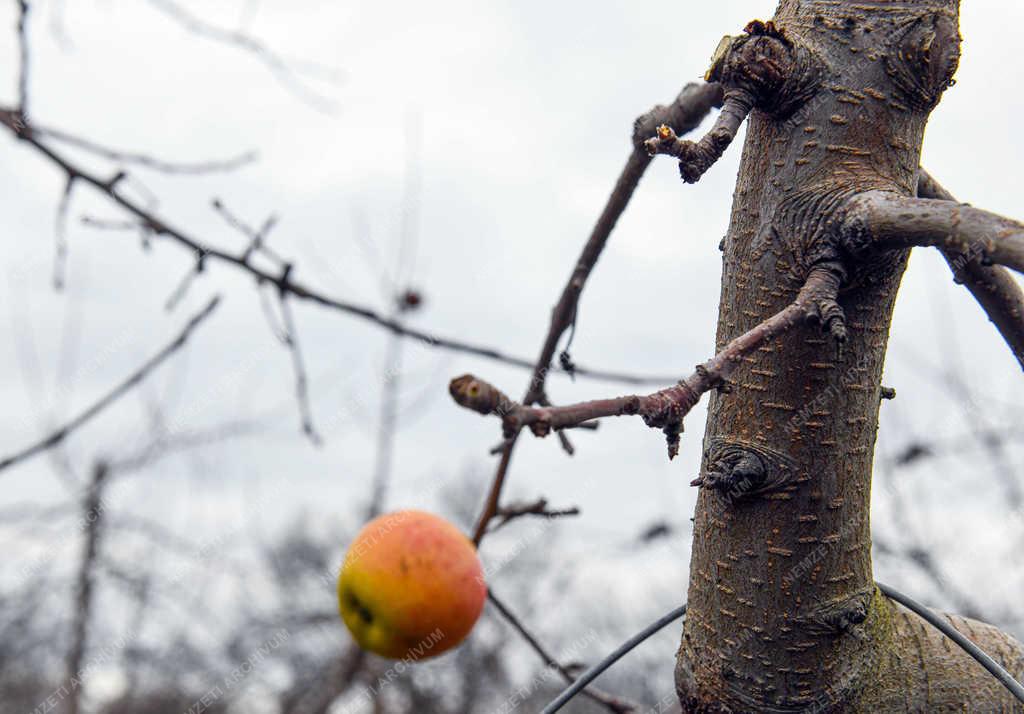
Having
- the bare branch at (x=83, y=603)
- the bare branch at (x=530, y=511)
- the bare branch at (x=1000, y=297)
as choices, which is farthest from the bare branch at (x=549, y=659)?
the bare branch at (x=83, y=603)

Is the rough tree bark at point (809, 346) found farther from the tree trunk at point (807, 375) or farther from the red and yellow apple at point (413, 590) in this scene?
the red and yellow apple at point (413, 590)

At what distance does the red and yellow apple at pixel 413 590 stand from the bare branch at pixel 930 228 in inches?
41.2

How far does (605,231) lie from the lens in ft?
4.56

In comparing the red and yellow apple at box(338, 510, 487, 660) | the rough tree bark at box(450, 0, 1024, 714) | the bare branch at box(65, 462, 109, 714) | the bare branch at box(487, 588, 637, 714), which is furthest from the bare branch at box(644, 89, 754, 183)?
the bare branch at box(65, 462, 109, 714)

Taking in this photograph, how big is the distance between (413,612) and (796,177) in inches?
41.8

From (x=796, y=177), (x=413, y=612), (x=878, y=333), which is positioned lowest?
(x=413, y=612)

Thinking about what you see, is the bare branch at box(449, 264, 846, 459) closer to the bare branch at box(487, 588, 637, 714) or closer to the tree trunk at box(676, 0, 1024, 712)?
the tree trunk at box(676, 0, 1024, 712)

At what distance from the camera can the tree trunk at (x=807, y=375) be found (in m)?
0.87

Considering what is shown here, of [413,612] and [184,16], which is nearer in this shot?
[413,612]

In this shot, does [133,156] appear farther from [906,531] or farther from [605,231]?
[906,531]

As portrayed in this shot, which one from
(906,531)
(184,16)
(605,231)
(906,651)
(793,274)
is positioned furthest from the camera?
(906,531)

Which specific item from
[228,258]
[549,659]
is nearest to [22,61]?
[228,258]

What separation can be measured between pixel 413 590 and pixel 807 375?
96 cm

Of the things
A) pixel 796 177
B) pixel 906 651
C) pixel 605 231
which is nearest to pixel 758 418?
pixel 796 177
